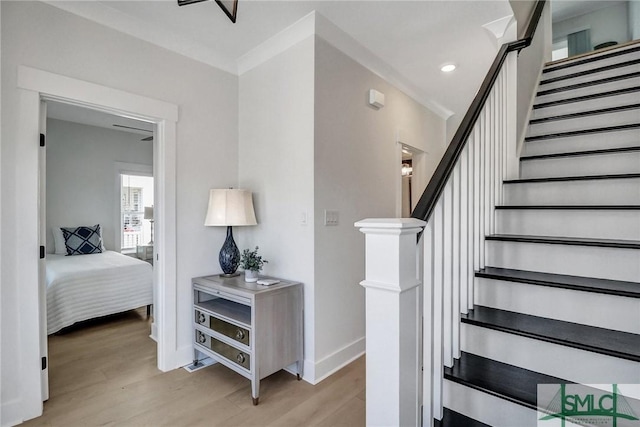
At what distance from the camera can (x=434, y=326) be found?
128 centimetres

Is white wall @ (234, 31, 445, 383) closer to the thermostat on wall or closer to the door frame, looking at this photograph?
the thermostat on wall

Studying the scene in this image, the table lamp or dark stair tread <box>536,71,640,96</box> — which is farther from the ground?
dark stair tread <box>536,71,640,96</box>

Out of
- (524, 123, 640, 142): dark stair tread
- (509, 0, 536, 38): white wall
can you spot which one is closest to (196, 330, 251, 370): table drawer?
(524, 123, 640, 142): dark stair tread

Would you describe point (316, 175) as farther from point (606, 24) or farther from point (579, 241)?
point (606, 24)

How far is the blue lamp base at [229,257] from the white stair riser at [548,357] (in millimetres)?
1859

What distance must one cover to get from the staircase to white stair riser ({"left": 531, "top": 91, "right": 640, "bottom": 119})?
15mm

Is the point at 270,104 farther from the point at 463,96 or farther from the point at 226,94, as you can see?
the point at 463,96

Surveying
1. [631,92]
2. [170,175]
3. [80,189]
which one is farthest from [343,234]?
[80,189]

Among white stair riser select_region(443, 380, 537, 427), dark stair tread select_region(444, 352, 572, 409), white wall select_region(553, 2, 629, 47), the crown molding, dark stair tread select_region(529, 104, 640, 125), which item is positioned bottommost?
white stair riser select_region(443, 380, 537, 427)

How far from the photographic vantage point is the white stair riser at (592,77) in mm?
2759

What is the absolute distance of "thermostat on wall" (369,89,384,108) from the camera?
2988mm

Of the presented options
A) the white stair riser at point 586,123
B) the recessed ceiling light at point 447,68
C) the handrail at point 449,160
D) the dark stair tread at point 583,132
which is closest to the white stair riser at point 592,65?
the recessed ceiling light at point 447,68

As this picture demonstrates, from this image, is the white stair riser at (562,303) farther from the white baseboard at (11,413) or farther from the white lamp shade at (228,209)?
the white baseboard at (11,413)

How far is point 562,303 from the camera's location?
4.75ft
